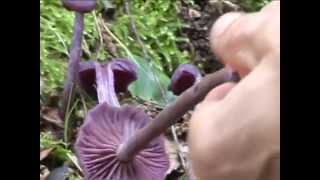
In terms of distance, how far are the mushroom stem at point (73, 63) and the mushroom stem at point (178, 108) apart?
0.18m

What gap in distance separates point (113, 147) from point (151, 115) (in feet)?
0.41

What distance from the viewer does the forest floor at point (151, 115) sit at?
88 cm

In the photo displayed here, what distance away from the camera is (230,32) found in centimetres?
59

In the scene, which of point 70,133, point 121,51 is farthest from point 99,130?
point 121,51

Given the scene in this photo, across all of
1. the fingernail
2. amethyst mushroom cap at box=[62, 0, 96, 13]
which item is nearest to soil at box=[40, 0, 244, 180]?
amethyst mushroom cap at box=[62, 0, 96, 13]

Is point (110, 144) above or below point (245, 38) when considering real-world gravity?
below

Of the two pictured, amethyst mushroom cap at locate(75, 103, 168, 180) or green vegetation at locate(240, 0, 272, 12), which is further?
green vegetation at locate(240, 0, 272, 12)

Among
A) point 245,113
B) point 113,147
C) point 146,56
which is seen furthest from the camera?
point 146,56

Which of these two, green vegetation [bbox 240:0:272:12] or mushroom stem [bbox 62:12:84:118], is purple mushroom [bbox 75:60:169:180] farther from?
green vegetation [bbox 240:0:272:12]

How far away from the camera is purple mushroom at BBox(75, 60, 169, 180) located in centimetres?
78

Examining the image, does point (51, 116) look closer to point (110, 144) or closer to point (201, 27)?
point (110, 144)

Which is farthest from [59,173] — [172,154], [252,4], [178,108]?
[252,4]

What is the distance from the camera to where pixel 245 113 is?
559 millimetres

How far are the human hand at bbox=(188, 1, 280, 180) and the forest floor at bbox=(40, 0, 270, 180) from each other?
31 cm
